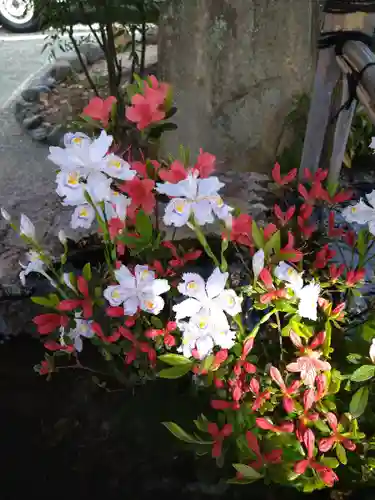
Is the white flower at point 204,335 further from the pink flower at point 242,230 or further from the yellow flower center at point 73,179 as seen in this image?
the yellow flower center at point 73,179

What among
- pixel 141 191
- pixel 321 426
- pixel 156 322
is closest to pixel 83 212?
pixel 141 191

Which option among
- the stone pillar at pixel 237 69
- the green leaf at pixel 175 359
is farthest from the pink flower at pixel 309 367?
the stone pillar at pixel 237 69

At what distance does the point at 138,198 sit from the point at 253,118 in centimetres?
139

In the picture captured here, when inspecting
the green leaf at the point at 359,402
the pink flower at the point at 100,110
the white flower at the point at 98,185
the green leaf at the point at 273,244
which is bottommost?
the green leaf at the point at 359,402

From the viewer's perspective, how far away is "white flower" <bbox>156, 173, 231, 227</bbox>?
118 centimetres

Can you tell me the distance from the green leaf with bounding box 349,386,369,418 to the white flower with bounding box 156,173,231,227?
1.69 ft

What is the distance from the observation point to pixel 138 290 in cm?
132

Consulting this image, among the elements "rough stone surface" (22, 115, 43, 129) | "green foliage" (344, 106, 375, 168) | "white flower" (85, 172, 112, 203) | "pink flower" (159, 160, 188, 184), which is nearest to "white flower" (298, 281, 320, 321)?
"pink flower" (159, 160, 188, 184)

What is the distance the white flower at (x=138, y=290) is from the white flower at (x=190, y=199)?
17cm

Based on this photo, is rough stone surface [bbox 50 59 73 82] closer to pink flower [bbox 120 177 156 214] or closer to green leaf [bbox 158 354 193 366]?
pink flower [bbox 120 177 156 214]

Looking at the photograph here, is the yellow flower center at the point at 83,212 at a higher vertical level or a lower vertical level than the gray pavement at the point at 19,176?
higher

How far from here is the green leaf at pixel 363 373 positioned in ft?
4.14

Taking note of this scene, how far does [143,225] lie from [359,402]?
2.01 ft

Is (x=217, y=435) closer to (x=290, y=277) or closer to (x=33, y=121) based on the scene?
(x=290, y=277)
